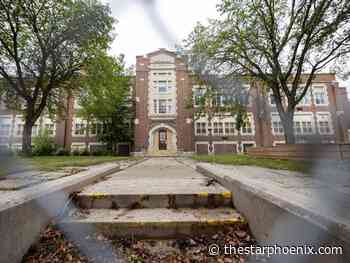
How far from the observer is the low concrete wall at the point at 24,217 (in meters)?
0.97

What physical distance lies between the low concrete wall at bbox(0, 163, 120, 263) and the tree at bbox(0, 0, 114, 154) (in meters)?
11.9

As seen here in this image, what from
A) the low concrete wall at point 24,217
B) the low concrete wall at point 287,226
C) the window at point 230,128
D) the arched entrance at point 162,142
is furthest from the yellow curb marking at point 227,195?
the window at point 230,128

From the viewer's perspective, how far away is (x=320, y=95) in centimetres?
2175

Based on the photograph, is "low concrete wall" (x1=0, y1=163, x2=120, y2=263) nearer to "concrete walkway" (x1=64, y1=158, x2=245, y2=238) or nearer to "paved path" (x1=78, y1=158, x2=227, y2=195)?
"concrete walkway" (x1=64, y1=158, x2=245, y2=238)

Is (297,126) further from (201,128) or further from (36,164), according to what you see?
(36,164)

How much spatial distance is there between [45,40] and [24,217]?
501 inches

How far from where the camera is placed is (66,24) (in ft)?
33.3

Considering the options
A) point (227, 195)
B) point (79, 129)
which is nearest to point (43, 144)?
point (79, 129)

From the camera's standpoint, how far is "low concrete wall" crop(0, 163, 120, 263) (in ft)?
3.18

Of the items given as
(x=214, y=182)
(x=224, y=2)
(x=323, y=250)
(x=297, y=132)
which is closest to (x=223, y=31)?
(x=224, y=2)

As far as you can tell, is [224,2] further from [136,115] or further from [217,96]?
[136,115]

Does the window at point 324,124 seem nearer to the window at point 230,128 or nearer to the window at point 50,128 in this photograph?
the window at point 230,128

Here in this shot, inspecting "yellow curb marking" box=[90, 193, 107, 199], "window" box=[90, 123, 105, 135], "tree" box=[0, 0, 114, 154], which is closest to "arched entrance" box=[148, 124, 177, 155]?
"window" box=[90, 123, 105, 135]

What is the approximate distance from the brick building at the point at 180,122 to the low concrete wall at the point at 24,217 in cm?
1714
